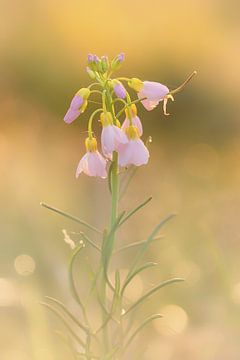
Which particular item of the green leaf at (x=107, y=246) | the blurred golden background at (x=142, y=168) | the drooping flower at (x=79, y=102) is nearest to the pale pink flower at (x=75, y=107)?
the drooping flower at (x=79, y=102)

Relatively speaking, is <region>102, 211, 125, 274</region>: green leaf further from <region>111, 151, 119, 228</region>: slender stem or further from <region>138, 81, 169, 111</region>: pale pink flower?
<region>138, 81, 169, 111</region>: pale pink flower

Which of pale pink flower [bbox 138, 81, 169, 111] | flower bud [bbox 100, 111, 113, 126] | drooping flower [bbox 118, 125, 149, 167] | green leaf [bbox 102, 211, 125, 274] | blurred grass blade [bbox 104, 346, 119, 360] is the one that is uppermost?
pale pink flower [bbox 138, 81, 169, 111]

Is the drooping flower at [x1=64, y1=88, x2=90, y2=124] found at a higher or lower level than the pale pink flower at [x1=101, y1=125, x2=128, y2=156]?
higher

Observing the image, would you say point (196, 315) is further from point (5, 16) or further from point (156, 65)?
point (5, 16)

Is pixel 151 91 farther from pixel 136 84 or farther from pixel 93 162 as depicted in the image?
pixel 93 162

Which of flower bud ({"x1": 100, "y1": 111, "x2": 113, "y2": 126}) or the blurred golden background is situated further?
the blurred golden background

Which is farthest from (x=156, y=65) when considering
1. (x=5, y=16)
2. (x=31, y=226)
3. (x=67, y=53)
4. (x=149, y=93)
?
(x=149, y=93)

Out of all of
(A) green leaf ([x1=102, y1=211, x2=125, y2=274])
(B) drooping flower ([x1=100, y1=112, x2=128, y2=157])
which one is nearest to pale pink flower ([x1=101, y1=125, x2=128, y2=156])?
(B) drooping flower ([x1=100, y1=112, x2=128, y2=157])

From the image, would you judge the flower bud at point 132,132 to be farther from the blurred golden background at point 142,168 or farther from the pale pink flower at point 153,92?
the blurred golden background at point 142,168
